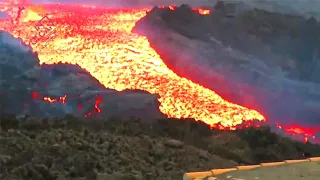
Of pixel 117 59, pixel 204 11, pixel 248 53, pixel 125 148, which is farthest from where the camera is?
pixel 204 11

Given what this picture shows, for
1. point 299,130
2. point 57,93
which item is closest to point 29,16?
point 57,93

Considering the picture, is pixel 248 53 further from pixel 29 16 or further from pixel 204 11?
pixel 29 16

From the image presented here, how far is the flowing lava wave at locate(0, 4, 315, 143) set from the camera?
263 inches

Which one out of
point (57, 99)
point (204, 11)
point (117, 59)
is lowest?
point (57, 99)

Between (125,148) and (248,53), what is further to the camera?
(248,53)

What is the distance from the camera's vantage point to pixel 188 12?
7.11 metres

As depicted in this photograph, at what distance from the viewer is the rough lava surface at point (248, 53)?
22.7ft

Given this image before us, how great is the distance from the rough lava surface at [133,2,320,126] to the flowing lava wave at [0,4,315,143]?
160mm

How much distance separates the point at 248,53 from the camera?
23.3 ft

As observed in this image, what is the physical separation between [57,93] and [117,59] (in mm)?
849

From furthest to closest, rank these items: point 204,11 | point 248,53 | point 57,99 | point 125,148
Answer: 1. point 204,11
2. point 248,53
3. point 57,99
4. point 125,148

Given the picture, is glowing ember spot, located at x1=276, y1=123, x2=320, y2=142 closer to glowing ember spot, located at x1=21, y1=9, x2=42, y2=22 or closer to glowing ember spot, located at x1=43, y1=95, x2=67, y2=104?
glowing ember spot, located at x1=43, y1=95, x2=67, y2=104

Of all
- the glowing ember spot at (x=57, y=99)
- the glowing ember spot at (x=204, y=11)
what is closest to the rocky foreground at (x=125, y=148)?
the glowing ember spot at (x=57, y=99)

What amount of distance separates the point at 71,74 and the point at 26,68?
0.53 m
